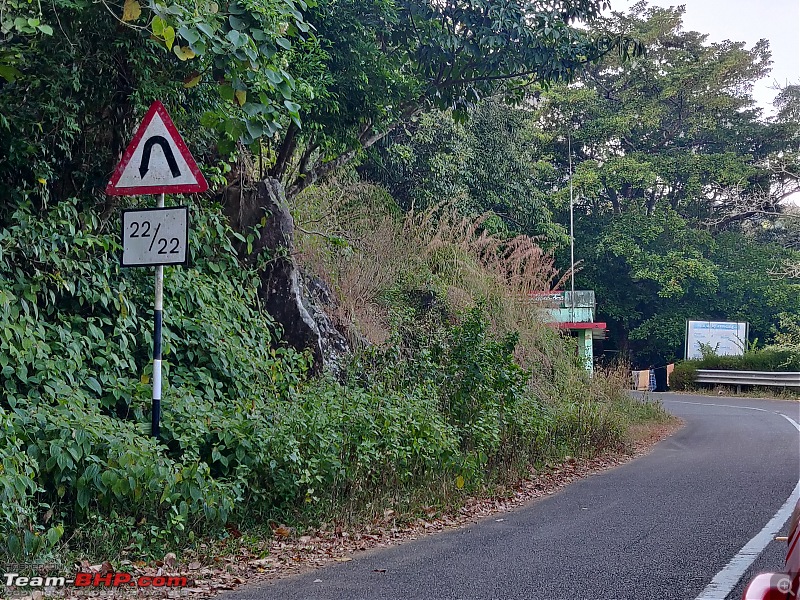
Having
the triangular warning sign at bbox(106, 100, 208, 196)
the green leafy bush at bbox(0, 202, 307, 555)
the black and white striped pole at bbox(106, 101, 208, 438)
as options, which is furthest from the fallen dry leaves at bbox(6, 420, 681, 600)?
the triangular warning sign at bbox(106, 100, 208, 196)

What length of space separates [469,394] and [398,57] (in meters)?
5.31

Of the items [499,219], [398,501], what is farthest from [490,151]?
[398,501]

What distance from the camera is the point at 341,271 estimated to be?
13867mm

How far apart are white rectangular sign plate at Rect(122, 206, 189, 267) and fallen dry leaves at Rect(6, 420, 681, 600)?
2.30 meters

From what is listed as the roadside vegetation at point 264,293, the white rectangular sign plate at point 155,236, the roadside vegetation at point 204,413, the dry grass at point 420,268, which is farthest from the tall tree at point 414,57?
the white rectangular sign plate at point 155,236

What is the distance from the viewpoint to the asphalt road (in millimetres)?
5426

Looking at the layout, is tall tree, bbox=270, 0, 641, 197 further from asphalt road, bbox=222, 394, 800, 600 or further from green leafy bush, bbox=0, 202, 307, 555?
asphalt road, bbox=222, 394, 800, 600

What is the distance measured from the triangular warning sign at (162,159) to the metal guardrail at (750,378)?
98.2 feet

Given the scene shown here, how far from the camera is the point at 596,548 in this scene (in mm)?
6648

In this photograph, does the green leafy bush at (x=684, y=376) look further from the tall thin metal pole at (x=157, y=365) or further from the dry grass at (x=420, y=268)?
the tall thin metal pole at (x=157, y=365)

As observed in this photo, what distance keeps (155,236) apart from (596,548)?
4.34 meters

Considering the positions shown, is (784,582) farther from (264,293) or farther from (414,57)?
(414,57)

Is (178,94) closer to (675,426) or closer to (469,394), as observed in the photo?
(469,394)

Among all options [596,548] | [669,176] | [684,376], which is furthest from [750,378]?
[596,548]
